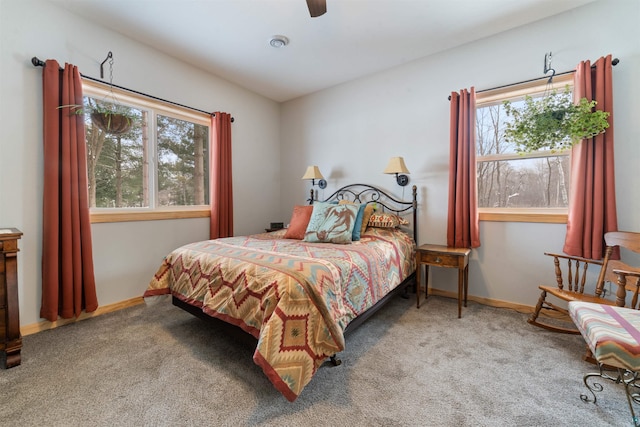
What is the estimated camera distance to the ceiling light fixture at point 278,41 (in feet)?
9.03

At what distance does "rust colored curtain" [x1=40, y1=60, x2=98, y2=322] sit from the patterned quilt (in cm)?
75

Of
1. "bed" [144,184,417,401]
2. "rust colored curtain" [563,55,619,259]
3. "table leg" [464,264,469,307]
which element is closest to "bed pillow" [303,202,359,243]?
"bed" [144,184,417,401]

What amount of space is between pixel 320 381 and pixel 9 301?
2.06 metres

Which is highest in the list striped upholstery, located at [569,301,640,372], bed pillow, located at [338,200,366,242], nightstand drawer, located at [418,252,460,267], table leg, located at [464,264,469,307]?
bed pillow, located at [338,200,366,242]

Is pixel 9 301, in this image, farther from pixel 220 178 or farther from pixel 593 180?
pixel 593 180

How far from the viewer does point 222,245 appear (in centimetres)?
237

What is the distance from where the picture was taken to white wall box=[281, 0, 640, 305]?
2.22 metres

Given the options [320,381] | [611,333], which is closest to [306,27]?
[320,381]

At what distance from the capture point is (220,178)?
3.47 m

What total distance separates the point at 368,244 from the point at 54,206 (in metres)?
2.63

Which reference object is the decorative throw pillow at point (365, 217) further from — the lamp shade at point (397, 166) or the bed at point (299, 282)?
the lamp shade at point (397, 166)

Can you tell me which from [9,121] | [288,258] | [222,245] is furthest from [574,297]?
[9,121]

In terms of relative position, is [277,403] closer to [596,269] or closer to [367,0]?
[596,269]

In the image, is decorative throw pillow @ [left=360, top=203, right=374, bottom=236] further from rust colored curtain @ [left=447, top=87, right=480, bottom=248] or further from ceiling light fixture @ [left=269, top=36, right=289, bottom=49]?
ceiling light fixture @ [left=269, top=36, right=289, bottom=49]
